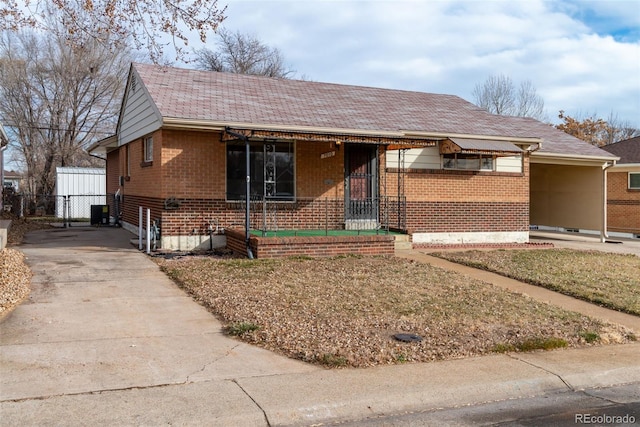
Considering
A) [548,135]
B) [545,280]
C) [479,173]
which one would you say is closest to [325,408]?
[545,280]

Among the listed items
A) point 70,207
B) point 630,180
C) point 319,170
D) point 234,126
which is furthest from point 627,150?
point 70,207

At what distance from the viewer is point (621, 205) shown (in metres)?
22.6

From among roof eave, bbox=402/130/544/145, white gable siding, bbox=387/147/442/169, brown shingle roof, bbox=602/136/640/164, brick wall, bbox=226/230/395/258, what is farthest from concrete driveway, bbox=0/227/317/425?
brown shingle roof, bbox=602/136/640/164

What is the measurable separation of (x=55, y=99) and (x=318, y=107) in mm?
21841

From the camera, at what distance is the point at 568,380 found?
555cm

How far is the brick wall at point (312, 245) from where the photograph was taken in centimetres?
1194

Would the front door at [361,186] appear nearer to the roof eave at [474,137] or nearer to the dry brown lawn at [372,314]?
the roof eave at [474,137]

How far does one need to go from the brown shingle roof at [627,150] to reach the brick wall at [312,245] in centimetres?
1427

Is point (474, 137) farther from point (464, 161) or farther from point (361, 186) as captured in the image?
point (361, 186)

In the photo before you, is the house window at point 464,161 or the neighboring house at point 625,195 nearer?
the house window at point 464,161

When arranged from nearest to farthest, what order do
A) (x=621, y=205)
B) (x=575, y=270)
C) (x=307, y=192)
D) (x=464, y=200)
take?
(x=575, y=270) < (x=307, y=192) < (x=464, y=200) < (x=621, y=205)

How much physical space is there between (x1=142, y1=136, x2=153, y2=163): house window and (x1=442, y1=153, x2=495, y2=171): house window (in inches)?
309

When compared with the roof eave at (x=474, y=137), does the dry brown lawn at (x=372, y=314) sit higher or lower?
lower

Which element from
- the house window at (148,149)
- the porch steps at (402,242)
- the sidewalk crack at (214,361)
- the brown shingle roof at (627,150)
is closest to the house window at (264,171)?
the house window at (148,149)
